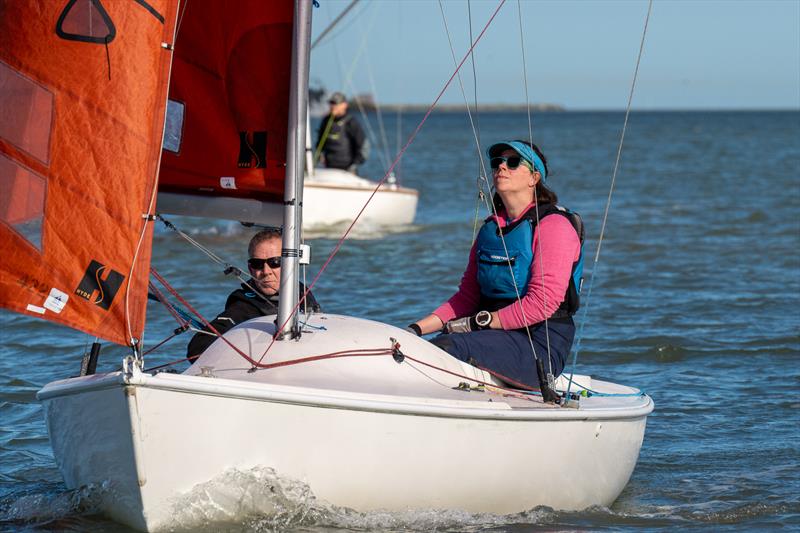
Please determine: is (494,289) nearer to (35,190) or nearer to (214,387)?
(214,387)

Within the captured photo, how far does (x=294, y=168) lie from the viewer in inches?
152

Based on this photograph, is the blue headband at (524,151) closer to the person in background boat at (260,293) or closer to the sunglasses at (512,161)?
the sunglasses at (512,161)

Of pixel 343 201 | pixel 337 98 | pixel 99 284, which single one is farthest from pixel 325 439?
pixel 337 98

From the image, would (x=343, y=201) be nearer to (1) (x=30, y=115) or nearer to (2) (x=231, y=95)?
Result: (2) (x=231, y=95)

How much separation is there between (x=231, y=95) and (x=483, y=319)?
1.17 meters

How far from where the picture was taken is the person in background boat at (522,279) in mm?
4254

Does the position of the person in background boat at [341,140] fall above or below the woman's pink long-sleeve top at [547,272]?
above

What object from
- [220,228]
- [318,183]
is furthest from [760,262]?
[220,228]

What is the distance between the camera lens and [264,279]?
4.56 metres

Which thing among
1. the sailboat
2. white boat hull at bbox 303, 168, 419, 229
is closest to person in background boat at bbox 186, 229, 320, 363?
the sailboat

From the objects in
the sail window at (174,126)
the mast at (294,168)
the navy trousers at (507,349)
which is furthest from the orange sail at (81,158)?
the navy trousers at (507,349)

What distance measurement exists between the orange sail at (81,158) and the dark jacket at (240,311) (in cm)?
104

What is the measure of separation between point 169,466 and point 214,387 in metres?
0.26

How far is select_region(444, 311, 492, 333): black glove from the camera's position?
4363 millimetres
